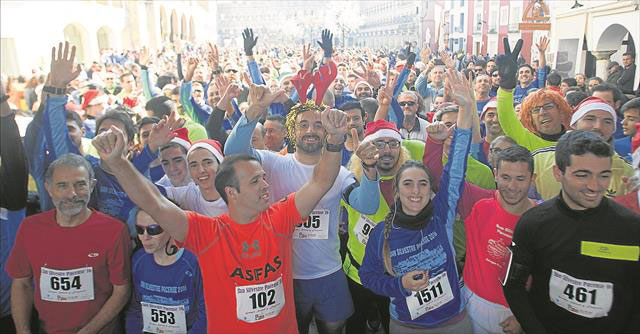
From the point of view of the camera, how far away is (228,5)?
4210 inches

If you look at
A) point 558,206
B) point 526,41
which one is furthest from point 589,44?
point 558,206

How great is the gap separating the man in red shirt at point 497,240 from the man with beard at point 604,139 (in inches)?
28.9

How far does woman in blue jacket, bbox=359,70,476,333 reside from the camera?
2494 millimetres

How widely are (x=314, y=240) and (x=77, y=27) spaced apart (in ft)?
84.3

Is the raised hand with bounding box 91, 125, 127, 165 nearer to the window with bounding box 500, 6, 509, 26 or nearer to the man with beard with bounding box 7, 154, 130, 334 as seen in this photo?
the man with beard with bounding box 7, 154, 130, 334

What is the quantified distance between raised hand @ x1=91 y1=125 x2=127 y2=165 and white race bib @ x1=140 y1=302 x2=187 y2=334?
3.25 ft

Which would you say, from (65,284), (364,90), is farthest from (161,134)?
(364,90)

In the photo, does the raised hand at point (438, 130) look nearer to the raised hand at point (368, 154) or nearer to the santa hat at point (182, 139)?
the raised hand at point (368, 154)

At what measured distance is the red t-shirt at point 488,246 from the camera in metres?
2.47

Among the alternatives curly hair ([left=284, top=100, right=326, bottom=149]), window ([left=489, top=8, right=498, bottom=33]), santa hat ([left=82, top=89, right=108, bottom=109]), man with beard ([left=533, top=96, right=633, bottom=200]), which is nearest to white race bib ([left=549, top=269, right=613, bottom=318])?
man with beard ([left=533, top=96, right=633, bottom=200])

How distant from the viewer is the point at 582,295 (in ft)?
6.79

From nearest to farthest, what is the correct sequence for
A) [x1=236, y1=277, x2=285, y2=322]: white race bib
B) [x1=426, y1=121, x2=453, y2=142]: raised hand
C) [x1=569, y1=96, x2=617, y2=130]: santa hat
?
[x1=236, y1=277, x2=285, y2=322]: white race bib < [x1=426, y1=121, x2=453, y2=142]: raised hand < [x1=569, y1=96, x2=617, y2=130]: santa hat

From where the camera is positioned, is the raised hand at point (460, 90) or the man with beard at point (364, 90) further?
the man with beard at point (364, 90)

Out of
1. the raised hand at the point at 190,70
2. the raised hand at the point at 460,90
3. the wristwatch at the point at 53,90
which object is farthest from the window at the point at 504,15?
the wristwatch at the point at 53,90
